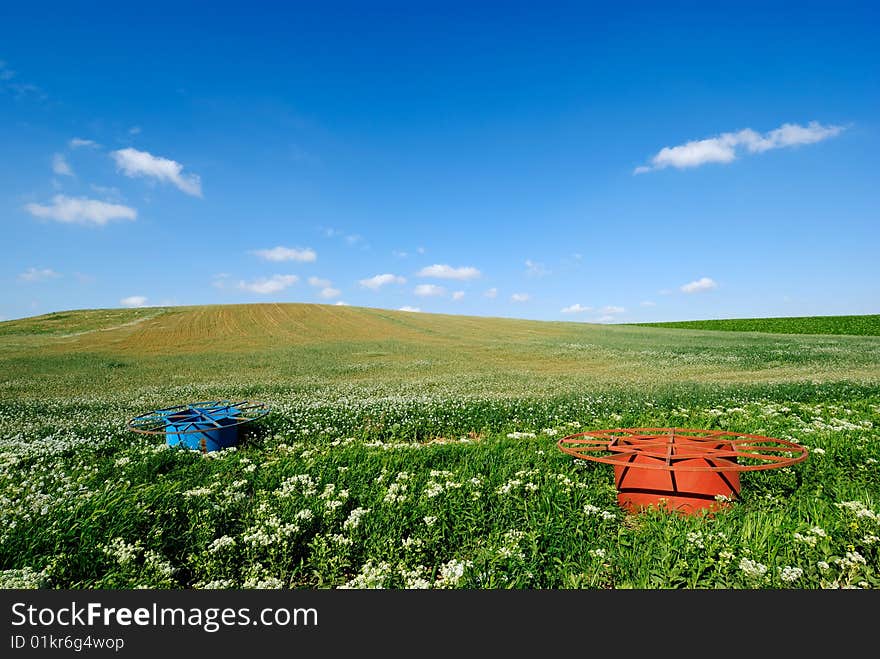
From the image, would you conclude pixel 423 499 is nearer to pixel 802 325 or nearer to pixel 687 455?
pixel 687 455

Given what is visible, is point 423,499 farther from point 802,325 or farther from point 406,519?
point 802,325

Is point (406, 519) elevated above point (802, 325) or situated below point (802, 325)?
below

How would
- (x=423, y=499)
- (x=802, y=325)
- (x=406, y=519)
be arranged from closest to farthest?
(x=406, y=519) < (x=423, y=499) < (x=802, y=325)

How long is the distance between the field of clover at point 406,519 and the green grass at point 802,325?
71.8 m

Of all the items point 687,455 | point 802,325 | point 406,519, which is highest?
point 802,325

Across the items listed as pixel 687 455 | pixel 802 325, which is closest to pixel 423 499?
pixel 687 455

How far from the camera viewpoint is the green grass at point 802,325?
206 ft

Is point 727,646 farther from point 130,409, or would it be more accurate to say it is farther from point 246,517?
point 130,409

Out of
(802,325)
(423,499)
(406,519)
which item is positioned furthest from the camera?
(802,325)

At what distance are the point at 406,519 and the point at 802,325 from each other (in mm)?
92125

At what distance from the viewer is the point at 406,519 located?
17.5 feet

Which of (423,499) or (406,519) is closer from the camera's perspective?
(406,519)

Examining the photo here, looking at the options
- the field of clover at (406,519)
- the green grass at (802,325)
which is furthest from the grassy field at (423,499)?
the green grass at (802,325)

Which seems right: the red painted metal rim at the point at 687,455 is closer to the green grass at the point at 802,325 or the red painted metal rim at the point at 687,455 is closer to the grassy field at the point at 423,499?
the grassy field at the point at 423,499
